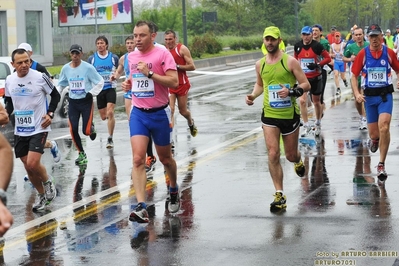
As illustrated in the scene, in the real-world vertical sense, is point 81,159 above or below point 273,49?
below

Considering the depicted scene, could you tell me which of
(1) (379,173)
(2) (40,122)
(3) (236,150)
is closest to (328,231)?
(1) (379,173)

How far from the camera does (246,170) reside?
12.3 meters

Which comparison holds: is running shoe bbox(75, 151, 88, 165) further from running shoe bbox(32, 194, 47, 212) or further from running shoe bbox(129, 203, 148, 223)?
running shoe bbox(129, 203, 148, 223)

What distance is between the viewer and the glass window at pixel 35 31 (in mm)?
46344

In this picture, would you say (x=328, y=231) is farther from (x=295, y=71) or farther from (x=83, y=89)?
(x=83, y=89)

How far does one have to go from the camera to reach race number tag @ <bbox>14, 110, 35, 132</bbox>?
34.2ft

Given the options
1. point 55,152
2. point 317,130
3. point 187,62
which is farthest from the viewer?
point 317,130

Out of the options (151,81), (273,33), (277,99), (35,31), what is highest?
(35,31)

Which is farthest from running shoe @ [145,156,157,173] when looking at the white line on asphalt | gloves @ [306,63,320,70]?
gloves @ [306,63,320,70]

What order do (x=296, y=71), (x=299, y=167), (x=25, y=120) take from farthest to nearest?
1. (x=299, y=167)
2. (x=25, y=120)
3. (x=296, y=71)

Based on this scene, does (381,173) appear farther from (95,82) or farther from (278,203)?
(95,82)

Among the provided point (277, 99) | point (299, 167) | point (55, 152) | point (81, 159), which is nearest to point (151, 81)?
point (277, 99)

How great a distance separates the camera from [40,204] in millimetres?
10203

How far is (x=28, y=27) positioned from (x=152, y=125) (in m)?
38.3
